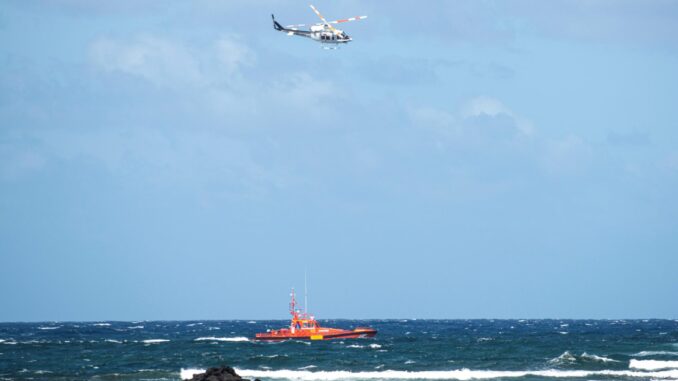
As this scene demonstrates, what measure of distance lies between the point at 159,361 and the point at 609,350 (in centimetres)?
3115

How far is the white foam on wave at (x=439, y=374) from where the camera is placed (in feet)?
196

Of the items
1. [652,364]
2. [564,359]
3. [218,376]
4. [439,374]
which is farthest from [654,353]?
[218,376]

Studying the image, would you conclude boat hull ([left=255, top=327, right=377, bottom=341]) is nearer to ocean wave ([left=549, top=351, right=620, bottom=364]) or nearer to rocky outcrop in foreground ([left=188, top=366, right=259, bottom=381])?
ocean wave ([left=549, top=351, right=620, bottom=364])

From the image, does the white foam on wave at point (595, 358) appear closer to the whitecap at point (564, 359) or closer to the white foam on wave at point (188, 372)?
the whitecap at point (564, 359)

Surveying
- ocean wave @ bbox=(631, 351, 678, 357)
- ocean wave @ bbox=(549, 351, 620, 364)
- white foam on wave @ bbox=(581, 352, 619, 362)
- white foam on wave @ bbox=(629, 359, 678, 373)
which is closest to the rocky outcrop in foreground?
white foam on wave @ bbox=(629, 359, 678, 373)

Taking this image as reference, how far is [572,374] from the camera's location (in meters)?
61.1

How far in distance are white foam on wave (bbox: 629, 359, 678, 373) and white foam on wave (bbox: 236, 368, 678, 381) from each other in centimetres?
201

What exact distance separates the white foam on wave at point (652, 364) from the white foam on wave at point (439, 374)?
2014mm

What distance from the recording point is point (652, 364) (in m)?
65.4

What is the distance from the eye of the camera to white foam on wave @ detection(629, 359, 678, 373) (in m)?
64.1

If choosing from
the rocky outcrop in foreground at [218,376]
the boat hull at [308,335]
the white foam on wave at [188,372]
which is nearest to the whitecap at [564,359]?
the white foam on wave at [188,372]

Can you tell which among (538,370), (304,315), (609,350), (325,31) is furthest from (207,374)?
(304,315)

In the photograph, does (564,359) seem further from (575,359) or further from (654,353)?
(654,353)

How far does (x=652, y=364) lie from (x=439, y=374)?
12779 millimetres
